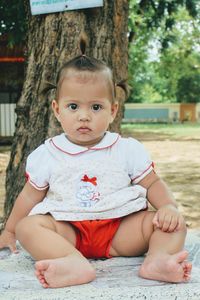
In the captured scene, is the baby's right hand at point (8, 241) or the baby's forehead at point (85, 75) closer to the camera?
the baby's forehead at point (85, 75)

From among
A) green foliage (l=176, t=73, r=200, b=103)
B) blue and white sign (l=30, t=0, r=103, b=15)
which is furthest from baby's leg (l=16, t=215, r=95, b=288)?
green foliage (l=176, t=73, r=200, b=103)

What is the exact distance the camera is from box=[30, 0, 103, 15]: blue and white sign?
305 centimetres

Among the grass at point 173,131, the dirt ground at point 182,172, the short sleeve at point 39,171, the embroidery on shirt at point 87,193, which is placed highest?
the short sleeve at point 39,171

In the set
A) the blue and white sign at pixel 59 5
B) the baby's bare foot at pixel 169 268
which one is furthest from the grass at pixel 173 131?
the baby's bare foot at pixel 169 268

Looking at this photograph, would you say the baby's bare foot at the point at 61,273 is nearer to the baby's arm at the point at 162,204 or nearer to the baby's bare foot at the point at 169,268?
the baby's bare foot at the point at 169,268

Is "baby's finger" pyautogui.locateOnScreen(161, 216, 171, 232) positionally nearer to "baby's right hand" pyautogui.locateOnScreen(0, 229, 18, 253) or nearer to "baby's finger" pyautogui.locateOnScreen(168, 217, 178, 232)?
"baby's finger" pyautogui.locateOnScreen(168, 217, 178, 232)

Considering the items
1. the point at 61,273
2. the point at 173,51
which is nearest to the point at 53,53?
the point at 61,273

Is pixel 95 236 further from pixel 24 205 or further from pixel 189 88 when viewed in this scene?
pixel 189 88

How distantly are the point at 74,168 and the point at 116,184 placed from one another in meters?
0.18

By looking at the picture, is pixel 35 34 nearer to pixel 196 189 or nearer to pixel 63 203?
pixel 63 203

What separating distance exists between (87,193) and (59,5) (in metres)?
1.38

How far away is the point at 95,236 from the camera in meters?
2.13

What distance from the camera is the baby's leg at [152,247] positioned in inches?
68.8

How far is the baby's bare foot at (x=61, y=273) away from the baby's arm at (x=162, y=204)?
0.34 m
